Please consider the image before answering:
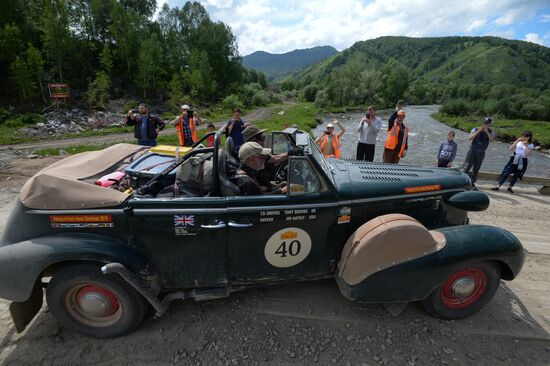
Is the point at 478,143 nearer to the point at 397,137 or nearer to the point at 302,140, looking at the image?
the point at 397,137

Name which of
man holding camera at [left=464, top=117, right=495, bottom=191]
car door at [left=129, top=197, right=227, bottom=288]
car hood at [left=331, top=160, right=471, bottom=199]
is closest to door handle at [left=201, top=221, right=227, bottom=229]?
car door at [left=129, top=197, right=227, bottom=288]

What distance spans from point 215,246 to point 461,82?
155 meters

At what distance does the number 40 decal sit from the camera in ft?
9.90

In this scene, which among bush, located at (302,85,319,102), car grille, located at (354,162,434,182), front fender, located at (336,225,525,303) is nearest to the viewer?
front fender, located at (336,225,525,303)

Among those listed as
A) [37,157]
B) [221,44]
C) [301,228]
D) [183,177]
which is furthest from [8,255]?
[221,44]

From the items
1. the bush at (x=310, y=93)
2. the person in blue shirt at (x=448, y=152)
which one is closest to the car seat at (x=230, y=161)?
the person in blue shirt at (x=448, y=152)

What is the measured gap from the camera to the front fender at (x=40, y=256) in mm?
2715

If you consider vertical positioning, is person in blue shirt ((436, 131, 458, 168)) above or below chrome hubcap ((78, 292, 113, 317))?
above

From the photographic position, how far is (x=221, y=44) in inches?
2201

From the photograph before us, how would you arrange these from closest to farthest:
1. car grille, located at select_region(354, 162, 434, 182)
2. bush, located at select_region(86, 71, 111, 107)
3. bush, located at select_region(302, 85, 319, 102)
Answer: car grille, located at select_region(354, 162, 434, 182) → bush, located at select_region(86, 71, 111, 107) → bush, located at select_region(302, 85, 319, 102)

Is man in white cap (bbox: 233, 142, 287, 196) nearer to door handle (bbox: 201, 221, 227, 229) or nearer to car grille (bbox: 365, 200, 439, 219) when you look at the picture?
door handle (bbox: 201, 221, 227, 229)

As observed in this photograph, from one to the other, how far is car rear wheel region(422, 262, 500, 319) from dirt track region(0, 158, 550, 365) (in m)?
0.13

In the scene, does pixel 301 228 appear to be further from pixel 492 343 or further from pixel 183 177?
pixel 492 343

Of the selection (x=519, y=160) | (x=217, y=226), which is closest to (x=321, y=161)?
(x=217, y=226)
